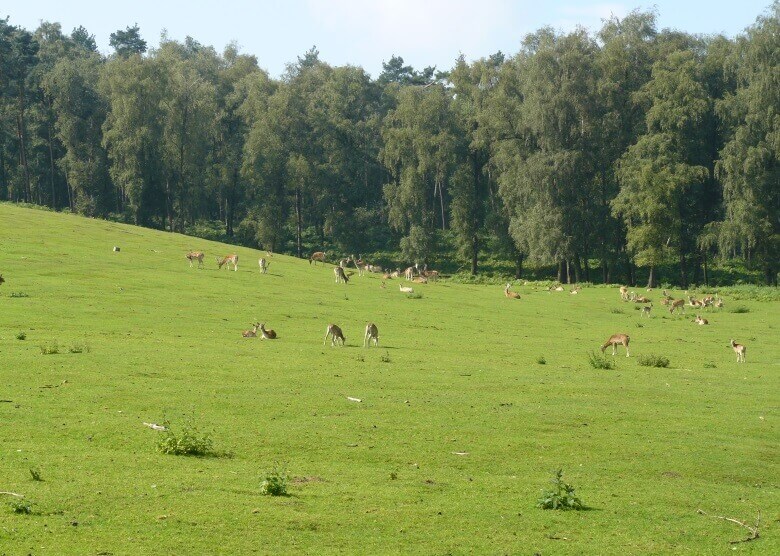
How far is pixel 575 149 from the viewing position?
275 ft

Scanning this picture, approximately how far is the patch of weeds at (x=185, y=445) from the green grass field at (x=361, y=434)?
339 mm

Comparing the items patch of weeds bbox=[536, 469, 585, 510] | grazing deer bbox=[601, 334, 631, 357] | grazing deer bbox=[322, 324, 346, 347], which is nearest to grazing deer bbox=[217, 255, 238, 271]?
grazing deer bbox=[322, 324, 346, 347]

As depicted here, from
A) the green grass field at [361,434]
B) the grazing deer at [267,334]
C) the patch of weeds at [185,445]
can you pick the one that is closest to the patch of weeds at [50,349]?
the green grass field at [361,434]

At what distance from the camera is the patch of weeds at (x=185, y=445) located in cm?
1709

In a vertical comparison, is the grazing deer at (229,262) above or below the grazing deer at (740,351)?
above

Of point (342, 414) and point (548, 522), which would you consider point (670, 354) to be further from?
point (548, 522)

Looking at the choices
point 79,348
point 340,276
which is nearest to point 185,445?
point 79,348

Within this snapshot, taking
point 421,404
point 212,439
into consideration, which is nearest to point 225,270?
point 421,404

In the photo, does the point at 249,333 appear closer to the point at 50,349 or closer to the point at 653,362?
the point at 50,349

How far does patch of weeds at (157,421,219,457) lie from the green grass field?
13.3 inches

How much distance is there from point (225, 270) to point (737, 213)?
4341 cm

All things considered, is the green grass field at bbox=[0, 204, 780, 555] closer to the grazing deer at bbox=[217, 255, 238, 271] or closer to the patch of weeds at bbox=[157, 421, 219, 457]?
the patch of weeds at bbox=[157, 421, 219, 457]

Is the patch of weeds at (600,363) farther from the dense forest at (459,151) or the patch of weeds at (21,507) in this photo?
the dense forest at (459,151)

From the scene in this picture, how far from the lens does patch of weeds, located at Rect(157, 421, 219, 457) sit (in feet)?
56.1
